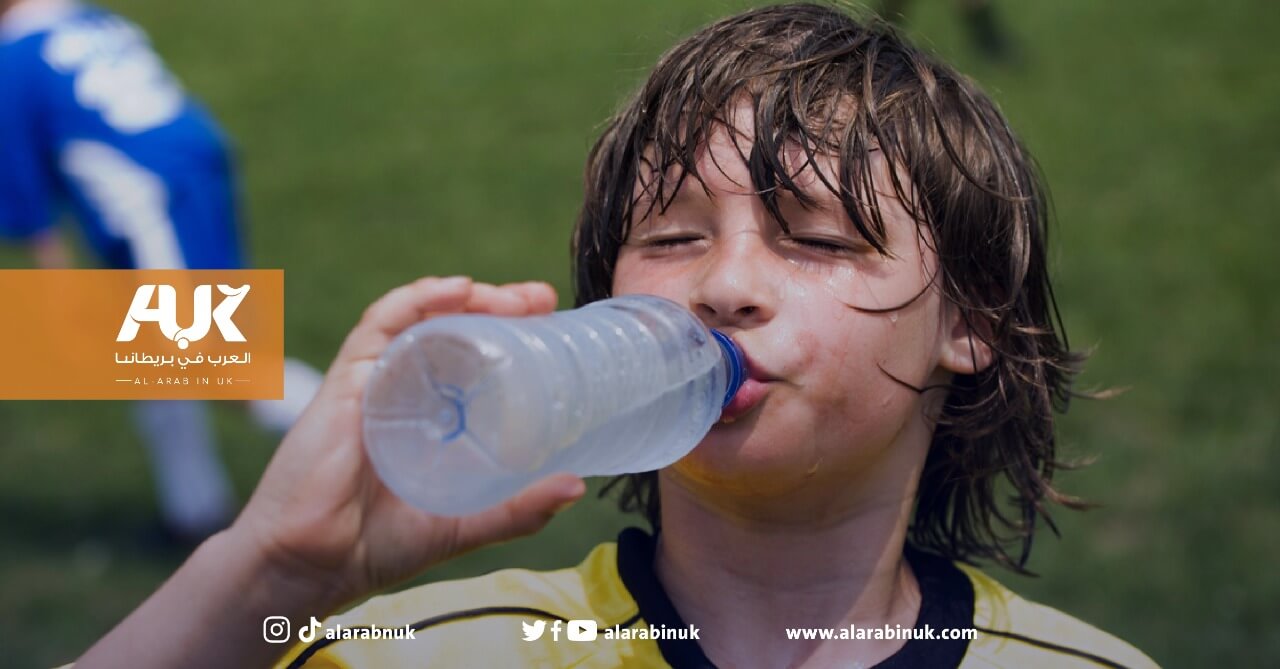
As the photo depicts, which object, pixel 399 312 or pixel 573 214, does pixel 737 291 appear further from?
pixel 573 214

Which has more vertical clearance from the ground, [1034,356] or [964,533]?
[1034,356]

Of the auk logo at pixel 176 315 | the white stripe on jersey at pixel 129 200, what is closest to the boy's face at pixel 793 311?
the auk logo at pixel 176 315

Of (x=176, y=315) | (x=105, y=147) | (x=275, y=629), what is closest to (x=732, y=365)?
(x=275, y=629)

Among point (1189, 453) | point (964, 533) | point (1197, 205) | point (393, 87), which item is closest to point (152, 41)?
point (393, 87)

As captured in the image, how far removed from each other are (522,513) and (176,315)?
3.00 meters

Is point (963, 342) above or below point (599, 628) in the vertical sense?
above

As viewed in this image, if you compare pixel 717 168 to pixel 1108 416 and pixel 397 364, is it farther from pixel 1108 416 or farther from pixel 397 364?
pixel 1108 416

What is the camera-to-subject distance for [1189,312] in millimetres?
6266

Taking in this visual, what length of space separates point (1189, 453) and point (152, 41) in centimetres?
835

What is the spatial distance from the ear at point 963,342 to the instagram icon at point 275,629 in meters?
1.06

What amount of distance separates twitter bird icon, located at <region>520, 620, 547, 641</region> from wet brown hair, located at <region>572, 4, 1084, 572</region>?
45cm

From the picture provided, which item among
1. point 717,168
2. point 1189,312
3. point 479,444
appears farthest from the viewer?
point 1189,312

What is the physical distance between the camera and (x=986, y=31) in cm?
901

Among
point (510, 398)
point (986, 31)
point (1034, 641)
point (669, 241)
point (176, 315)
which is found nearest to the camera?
point (510, 398)
